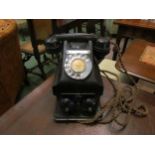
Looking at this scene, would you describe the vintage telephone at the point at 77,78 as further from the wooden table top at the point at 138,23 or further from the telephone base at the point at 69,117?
the wooden table top at the point at 138,23

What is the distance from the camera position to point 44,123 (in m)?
0.59

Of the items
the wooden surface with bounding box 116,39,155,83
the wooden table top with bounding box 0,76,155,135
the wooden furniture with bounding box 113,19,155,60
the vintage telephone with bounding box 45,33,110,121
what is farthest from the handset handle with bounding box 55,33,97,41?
the wooden furniture with bounding box 113,19,155,60

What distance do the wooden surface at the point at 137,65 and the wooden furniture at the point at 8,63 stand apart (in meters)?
0.89

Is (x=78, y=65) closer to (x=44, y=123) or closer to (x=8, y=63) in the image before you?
(x=44, y=123)

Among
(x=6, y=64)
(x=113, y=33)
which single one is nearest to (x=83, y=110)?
(x=6, y=64)

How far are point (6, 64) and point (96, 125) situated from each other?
1.13 metres

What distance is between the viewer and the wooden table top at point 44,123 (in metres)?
0.57

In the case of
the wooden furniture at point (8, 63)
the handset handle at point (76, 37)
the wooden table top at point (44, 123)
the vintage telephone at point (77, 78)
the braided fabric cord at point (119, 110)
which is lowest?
the wooden furniture at point (8, 63)

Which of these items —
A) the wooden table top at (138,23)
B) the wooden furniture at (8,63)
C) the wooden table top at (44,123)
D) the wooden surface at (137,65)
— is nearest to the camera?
the wooden table top at (44,123)

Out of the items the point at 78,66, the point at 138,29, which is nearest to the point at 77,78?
the point at 78,66

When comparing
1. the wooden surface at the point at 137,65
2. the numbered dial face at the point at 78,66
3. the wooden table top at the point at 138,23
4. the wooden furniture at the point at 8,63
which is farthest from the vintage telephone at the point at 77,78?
the wooden table top at the point at 138,23

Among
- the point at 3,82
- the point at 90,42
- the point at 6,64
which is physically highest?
the point at 90,42

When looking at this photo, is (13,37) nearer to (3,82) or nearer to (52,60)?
(3,82)

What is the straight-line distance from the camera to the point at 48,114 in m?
0.63
